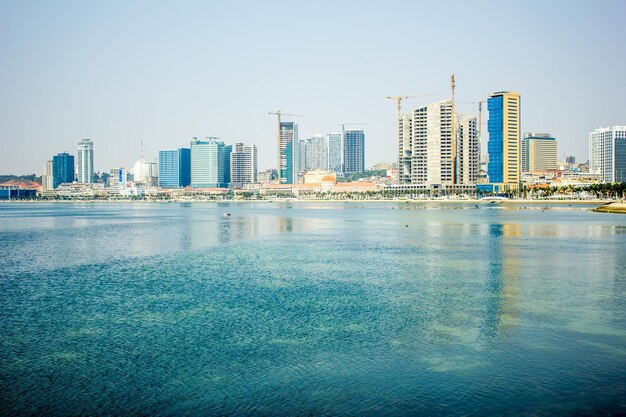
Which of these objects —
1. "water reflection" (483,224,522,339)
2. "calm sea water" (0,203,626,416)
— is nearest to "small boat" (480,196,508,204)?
"water reflection" (483,224,522,339)

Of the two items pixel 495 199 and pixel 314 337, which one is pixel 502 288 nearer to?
pixel 314 337

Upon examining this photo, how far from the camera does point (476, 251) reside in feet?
143

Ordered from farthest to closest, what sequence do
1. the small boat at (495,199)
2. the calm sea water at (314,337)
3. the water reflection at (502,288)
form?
1. the small boat at (495,199)
2. the water reflection at (502,288)
3. the calm sea water at (314,337)

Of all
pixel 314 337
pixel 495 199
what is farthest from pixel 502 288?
pixel 495 199

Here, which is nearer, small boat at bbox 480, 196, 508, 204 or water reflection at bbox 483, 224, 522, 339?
water reflection at bbox 483, 224, 522, 339

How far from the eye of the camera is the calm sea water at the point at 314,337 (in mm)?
13242

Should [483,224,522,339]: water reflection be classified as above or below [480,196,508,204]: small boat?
below

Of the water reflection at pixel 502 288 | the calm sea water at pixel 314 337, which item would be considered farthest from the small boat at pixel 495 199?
the calm sea water at pixel 314 337

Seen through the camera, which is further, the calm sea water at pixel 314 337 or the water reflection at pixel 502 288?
the water reflection at pixel 502 288

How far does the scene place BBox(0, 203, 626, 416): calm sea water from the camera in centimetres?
1324

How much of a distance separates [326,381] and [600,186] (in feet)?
568

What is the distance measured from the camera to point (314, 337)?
18297mm

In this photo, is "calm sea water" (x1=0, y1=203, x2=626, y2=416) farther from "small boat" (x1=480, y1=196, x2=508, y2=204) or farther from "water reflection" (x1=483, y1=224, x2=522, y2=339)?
"small boat" (x1=480, y1=196, x2=508, y2=204)

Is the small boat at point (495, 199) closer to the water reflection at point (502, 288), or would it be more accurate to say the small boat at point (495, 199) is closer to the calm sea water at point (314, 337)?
the water reflection at point (502, 288)
